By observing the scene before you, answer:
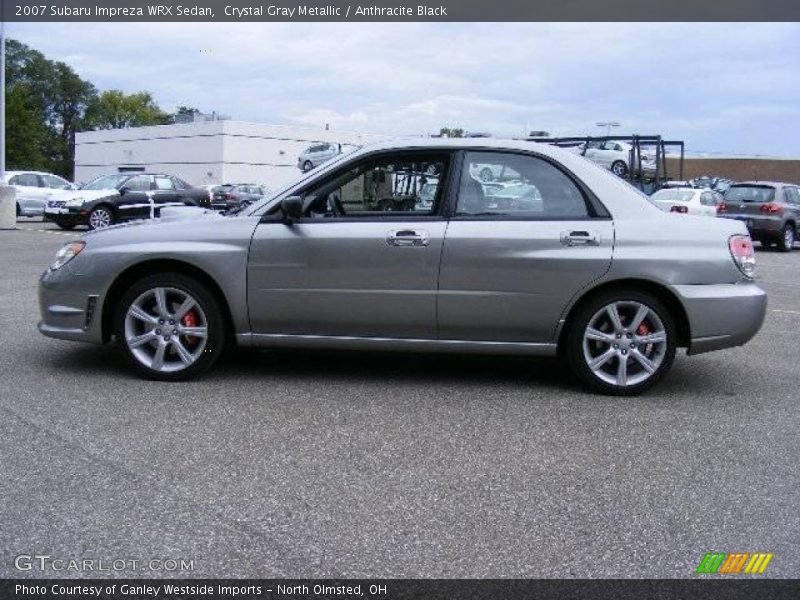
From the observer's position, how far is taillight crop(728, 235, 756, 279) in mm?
5660

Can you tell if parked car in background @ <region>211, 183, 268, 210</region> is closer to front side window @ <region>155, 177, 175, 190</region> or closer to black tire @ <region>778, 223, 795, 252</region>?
front side window @ <region>155, 177, 175, 190</region>

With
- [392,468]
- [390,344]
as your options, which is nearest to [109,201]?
[390,344]

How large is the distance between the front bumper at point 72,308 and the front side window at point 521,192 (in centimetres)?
248

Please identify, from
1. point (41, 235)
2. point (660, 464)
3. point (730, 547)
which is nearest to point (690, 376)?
point (660, 464)

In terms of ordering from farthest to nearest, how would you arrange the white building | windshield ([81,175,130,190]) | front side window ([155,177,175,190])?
the white building, front side window ([155,177,175,190]), windshield ([81,175,130,190])

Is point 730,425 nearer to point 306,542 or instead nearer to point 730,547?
point 730,547

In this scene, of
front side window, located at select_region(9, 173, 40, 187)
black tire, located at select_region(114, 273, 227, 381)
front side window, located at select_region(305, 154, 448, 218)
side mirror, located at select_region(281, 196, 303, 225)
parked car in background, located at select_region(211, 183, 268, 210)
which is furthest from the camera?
parked car in background, located at select_region(211, 183, 268, 210)

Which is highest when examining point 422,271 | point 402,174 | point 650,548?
point 402,174

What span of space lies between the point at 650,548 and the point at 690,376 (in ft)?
10.8

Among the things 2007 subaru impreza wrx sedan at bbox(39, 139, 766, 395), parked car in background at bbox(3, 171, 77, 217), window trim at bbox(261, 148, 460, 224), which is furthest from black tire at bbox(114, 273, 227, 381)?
parked car in background at bbox(3, 171, 77, 217)

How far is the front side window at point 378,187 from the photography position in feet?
19.0

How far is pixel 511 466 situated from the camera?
4219mm

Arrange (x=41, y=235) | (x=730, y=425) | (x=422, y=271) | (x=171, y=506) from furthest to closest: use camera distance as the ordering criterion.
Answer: (x=41, y=235), (x=422, y=271), (x=730, y=425), (x=171, y=506)

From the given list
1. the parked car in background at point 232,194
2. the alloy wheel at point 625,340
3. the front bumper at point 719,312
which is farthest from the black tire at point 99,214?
the front bumper at point 719,312
